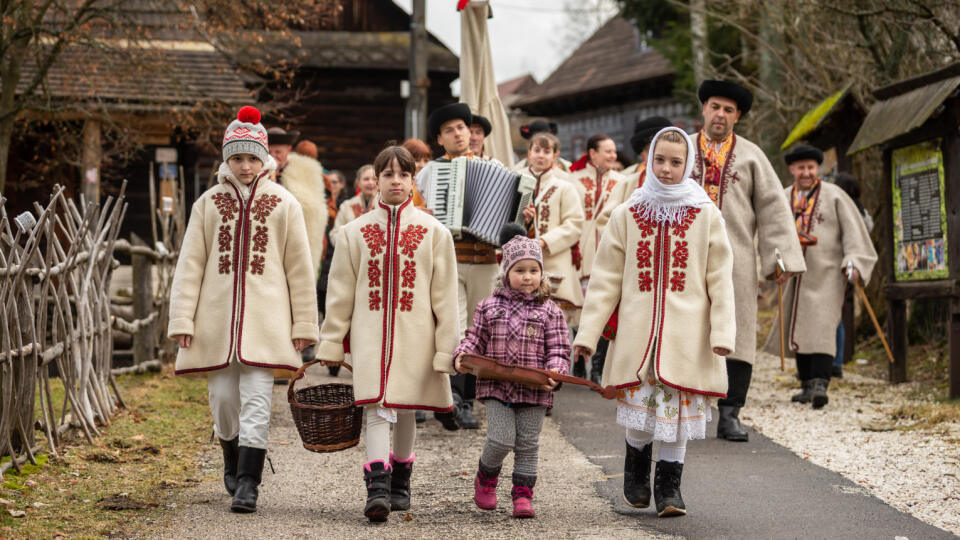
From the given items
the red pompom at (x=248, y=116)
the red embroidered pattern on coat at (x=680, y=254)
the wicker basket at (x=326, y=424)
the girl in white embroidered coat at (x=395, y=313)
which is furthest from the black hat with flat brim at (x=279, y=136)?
the red embroidered pattern on coat at (x=680, y=254)

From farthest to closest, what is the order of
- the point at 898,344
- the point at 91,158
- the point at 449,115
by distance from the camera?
the point at 91,158 → the point at 898,344 → the point at 449,115

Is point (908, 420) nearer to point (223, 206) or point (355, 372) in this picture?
point (355, 372)

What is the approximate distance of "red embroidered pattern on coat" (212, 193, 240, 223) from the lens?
5320 millimetres

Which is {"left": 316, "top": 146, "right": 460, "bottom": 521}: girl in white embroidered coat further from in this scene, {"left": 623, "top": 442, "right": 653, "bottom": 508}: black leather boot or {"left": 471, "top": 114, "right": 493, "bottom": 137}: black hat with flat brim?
{"left": 471, "top": 114, "right": 493, "bottom": 137}: black hat with flat brim

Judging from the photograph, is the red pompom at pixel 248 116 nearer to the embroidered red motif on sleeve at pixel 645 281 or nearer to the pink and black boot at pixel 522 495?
the embroidered red motif on sleeve at pixel 645 281

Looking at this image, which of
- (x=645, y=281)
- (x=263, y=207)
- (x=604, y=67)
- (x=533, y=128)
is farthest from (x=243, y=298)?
(x=604, y=67)

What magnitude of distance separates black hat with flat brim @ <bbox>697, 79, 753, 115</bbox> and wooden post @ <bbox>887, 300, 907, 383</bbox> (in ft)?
12.3

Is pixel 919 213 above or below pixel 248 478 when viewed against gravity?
above

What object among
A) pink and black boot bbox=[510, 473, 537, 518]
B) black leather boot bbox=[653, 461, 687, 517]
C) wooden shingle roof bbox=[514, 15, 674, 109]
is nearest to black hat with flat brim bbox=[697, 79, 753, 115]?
black leather boot bbox=[653, 461, 687, 517]

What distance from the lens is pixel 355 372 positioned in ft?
17.0

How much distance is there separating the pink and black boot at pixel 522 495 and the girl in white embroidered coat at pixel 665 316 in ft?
1.55

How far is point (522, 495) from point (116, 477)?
221 cm

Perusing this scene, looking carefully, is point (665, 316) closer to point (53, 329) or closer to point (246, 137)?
point (246, 137)

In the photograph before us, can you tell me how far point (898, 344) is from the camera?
9.73 metres
